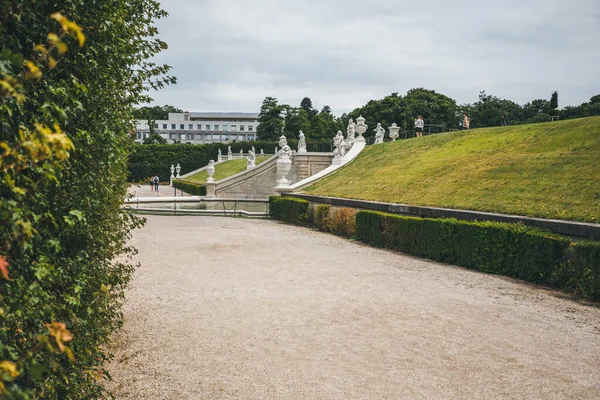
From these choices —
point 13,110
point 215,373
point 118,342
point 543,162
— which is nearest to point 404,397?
point 215,373

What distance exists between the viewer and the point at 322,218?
21734 mm

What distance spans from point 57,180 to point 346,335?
17.7 feet

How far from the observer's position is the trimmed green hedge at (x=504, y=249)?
10.1 m

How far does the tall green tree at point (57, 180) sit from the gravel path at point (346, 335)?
158 cm

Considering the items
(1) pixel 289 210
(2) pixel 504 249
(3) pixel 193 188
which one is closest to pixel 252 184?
(3) pixel 193 188

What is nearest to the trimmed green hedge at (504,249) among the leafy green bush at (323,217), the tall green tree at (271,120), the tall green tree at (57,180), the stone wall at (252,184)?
the leafy green bush at (323,217)

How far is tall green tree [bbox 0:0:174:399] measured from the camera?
2.05 metres

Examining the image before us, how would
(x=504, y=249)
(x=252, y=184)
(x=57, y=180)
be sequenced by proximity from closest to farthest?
(x=57, y=180) < (x=504, y=249) < (x=252, y=184)

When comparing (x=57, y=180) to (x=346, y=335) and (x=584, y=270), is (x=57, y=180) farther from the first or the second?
(x=584, y=270)

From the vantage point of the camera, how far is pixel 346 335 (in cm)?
739

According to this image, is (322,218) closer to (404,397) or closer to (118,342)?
(118,342)

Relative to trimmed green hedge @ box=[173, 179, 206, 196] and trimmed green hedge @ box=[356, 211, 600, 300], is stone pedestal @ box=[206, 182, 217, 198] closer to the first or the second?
trimmed green hedge @ box=[173, 179, 206, 196]

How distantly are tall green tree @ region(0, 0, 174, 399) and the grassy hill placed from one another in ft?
34.9

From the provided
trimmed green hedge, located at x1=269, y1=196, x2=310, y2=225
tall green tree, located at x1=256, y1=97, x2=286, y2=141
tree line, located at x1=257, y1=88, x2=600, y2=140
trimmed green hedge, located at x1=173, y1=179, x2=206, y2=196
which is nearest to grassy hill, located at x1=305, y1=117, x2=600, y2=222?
trimmed green hedge, located at x1=269, y1=196, x2=310, y2=225
